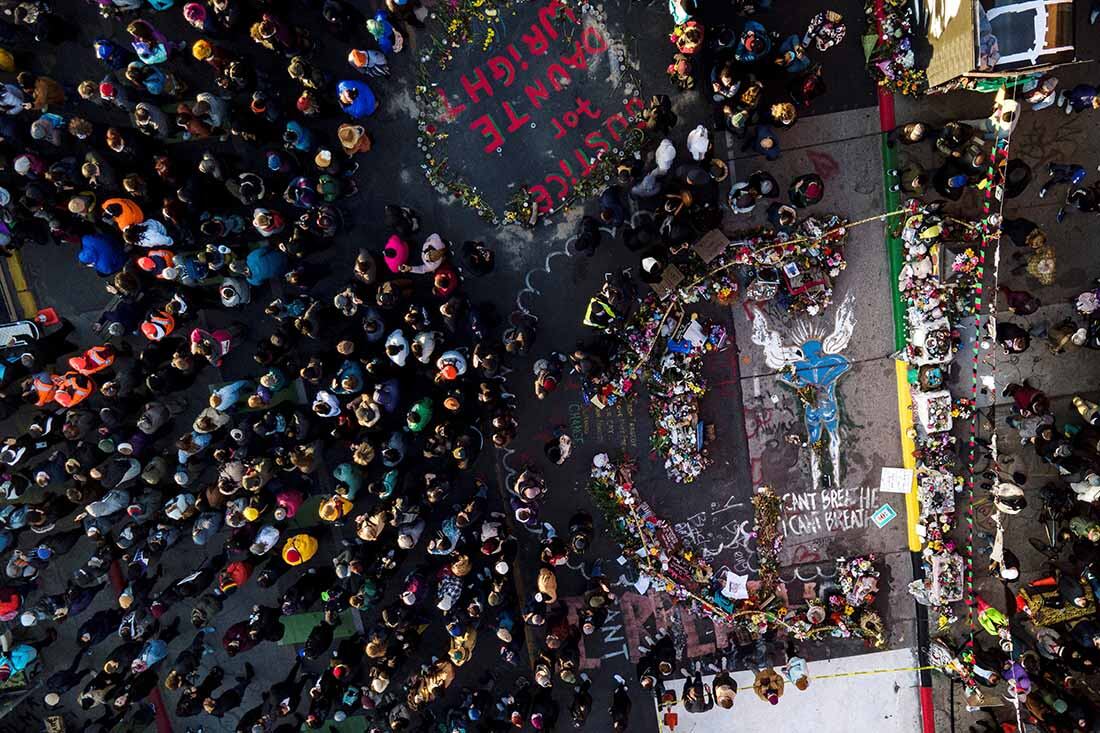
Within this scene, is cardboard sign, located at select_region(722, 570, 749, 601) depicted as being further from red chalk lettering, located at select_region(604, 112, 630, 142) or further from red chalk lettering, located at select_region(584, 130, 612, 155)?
red chalk lettering, located at select_region(604, 112, 630, 142)

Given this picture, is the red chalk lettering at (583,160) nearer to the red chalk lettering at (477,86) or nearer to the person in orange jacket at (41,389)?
the red chalk lettering at (477,86)

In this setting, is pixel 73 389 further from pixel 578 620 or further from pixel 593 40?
pixel 593 40

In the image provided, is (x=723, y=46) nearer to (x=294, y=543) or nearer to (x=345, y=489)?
(x=345, y=489)

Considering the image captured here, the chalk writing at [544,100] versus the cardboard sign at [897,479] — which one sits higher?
the chalk writing at [544,100]

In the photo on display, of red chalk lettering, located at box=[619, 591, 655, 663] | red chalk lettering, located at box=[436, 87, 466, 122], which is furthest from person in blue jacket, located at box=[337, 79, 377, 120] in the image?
red chalk lettering, located at box=[619, 591, 655, 663]

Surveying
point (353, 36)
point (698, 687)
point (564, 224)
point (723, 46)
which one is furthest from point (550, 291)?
point (698, 687)

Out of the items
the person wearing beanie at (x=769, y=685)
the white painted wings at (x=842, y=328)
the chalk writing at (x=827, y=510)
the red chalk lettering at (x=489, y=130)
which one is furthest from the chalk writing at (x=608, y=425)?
the red chalk lettering at (x=489, y=130)

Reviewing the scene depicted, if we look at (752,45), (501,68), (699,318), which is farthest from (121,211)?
(752,45)
